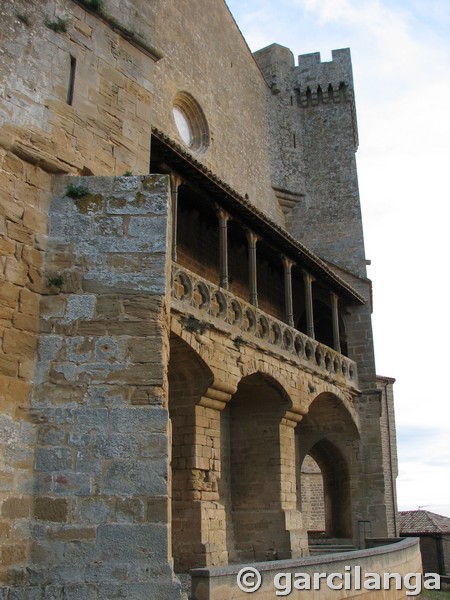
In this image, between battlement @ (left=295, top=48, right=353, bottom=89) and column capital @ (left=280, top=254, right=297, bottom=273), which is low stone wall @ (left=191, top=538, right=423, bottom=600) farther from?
battlement @ (left=295, top=48, right=353, bottom=89)

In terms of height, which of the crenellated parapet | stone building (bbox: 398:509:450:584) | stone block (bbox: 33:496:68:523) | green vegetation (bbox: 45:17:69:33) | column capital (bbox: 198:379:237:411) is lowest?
stone building (bbox: 398:509:450:584)

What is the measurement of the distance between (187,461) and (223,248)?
4.21m

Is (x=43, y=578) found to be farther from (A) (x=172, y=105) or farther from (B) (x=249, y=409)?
(A) (x=172, y=105)

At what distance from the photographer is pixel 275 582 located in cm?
761

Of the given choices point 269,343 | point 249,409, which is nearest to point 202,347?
point 269,343

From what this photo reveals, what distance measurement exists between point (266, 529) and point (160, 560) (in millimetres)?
10121

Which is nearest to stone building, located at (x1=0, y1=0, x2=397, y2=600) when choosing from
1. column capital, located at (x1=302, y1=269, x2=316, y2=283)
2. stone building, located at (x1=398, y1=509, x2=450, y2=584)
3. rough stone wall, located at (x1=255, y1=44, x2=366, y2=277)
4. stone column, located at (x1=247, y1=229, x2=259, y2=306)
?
stone column, located at (x1=247, y1=229, x2=259, y2=306)

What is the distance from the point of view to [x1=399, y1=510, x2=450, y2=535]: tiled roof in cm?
2438

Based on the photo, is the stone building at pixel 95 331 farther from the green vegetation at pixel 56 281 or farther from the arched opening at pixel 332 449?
the arched opening at pixel 332 449

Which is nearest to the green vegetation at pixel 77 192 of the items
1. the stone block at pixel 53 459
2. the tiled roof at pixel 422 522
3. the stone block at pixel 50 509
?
the stone block at pixel 53 459

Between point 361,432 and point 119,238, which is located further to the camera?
point 361,432

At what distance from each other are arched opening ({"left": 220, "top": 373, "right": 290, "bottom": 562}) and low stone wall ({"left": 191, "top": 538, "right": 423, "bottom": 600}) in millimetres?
2468

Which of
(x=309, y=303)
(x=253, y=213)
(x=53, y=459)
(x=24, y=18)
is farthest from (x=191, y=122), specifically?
(x=53, y=459)

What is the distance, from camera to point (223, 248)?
13258mm
